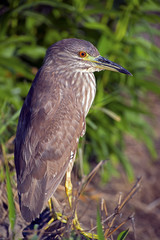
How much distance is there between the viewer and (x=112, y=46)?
4457 mm

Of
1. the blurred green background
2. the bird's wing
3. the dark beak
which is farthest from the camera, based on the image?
the blurred green background

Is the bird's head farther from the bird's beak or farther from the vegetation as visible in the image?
the vegetation

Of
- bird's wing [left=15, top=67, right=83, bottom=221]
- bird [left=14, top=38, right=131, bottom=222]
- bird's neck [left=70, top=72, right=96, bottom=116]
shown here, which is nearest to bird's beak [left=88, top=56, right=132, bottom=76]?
bird [left=14, top=38, right=131, bottom=222]

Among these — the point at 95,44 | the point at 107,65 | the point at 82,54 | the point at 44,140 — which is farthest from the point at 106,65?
the point at 95,44

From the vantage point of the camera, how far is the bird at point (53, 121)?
2.73m

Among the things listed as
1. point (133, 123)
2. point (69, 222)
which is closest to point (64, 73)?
point (69, 222)

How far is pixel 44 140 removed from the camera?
2.84 metres

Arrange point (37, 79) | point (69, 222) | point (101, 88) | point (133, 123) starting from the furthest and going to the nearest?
point (133, 123) < point (101, 88) < point (37, 79) < point (69, 222)

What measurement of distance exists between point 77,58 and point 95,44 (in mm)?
1427

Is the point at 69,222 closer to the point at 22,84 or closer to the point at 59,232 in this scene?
the point at 59,232

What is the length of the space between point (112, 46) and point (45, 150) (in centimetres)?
204

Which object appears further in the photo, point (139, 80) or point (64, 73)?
point (139, 80)

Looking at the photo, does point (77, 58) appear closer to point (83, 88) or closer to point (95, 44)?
point (83, 88)

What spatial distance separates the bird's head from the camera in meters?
3.17
